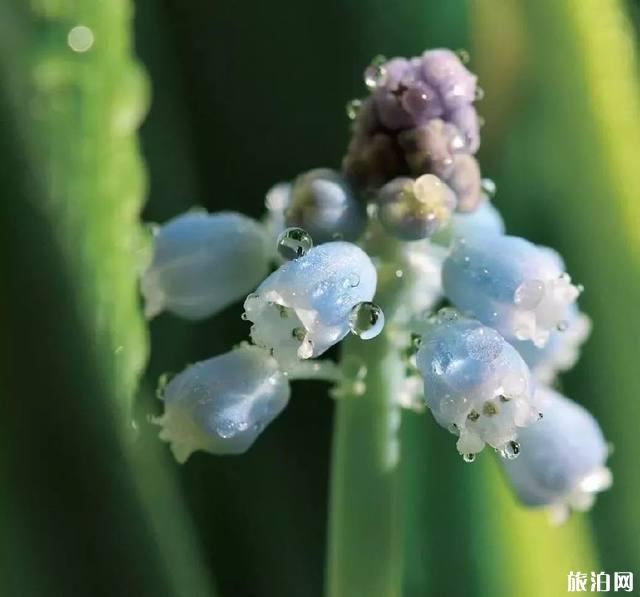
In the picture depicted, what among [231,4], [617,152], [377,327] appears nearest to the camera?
[377,327]

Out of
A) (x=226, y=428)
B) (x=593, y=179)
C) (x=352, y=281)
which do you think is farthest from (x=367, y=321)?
(x=593, y=179)

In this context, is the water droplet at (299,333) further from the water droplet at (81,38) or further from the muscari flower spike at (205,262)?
the water droplet at (81,38)

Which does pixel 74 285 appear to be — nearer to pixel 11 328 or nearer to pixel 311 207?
pixel 11 328

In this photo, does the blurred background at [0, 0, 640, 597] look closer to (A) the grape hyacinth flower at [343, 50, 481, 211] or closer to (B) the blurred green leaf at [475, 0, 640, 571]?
(B) the blurred green leaf at [475, 0, 640, 571]

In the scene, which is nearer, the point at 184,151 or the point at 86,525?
the point at 86,525

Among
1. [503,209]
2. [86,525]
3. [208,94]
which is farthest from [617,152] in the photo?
[86,525]

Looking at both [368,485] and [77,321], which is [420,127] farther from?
[77,321]
